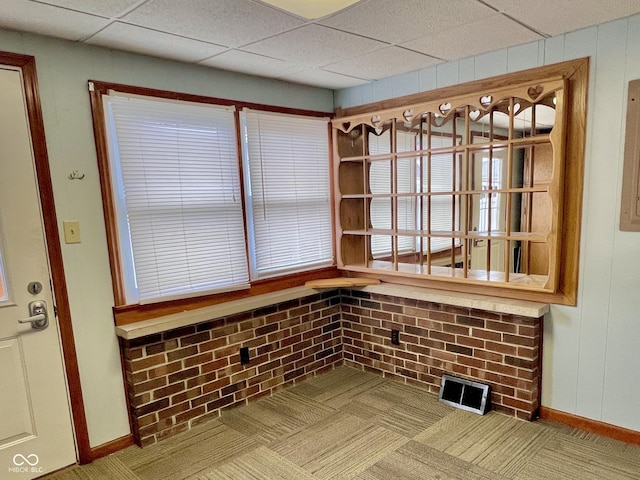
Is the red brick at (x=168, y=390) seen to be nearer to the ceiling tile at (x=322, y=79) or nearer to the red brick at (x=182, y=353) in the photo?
the red brick at (x=182, y=353)

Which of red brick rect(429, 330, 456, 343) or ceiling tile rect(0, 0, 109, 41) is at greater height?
ceiling tile rect(0, 0, 109, 41)

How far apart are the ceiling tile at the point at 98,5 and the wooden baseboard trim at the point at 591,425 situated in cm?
321

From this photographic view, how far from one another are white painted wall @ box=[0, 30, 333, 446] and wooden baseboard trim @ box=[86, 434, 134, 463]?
3 centimetres

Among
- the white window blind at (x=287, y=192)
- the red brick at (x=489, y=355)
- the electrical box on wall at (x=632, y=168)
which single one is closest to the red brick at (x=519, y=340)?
the red brick at (x=489, y=355)

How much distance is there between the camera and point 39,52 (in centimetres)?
210

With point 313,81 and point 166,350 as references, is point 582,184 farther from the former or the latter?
point 166,350

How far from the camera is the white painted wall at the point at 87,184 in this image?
7.09ft

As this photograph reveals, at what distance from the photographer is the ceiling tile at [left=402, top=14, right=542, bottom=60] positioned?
2.13m

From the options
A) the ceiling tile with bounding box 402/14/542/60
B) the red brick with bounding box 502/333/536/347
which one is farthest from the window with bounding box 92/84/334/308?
the red brick with bounding box 502/333/536/347

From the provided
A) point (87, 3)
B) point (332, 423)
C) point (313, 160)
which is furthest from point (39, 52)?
point (332, 423)

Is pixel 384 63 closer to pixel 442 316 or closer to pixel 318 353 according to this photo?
pixel 442 316

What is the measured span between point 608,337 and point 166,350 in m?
2.63

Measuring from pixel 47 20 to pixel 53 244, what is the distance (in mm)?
1092

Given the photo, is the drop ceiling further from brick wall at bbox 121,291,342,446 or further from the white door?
brick wall at bbox 121,291,342,446
